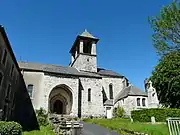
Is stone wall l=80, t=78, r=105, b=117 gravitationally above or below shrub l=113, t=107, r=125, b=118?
above

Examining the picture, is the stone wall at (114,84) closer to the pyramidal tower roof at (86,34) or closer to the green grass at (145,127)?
the pyramidal tower roof at (86,34)

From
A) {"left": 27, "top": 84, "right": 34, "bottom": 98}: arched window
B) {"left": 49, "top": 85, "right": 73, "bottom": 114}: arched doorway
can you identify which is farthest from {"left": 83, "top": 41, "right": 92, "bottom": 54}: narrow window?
{"left": 27, "top": 84, "right": 34, "bottom": 98}: arched window

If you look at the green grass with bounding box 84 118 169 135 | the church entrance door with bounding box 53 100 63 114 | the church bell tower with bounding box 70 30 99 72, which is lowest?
the green grass with bounding box 84 118 169 135

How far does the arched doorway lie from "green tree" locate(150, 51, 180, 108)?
42.0 feet

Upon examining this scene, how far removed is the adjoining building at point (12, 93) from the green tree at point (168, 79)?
48.4 feet

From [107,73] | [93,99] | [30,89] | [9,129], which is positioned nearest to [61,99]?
[93,99]

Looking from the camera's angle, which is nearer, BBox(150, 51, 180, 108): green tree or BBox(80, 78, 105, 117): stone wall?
BBox(150, 51, 180, 108): green tree

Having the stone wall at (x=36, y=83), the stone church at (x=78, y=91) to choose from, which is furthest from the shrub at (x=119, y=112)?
the stone wall at (x=36, y=83)

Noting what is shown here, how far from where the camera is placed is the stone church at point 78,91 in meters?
27.1

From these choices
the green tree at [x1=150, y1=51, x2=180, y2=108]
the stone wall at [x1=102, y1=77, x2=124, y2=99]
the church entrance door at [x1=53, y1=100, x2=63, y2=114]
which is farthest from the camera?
the stone wall at [x1=102, y1=77, x2=124, y2=99]

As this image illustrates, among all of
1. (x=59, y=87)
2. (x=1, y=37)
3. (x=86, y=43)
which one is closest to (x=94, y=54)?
(x=86, y=43)

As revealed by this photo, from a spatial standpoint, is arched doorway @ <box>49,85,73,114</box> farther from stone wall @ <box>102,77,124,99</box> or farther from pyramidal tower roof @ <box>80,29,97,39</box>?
pyramidal tower roof @ <box>80,29,97,39</box>

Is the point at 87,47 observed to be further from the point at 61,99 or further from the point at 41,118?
the point at 41,118

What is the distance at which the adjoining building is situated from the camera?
16.2m
